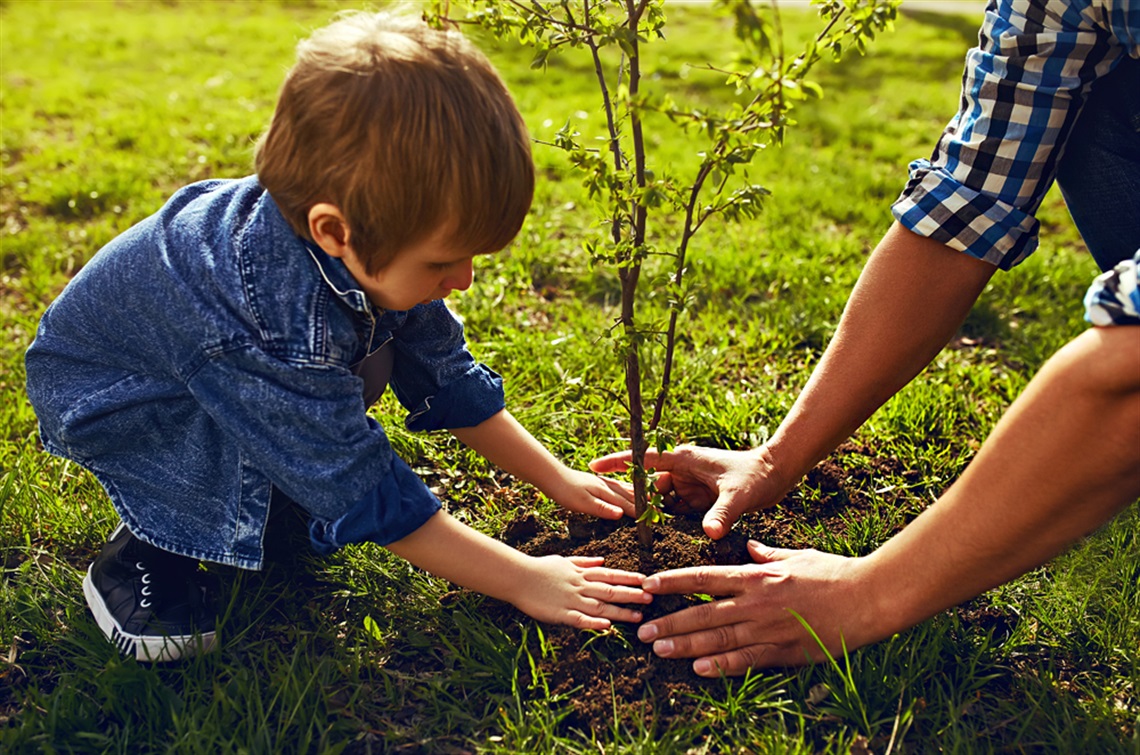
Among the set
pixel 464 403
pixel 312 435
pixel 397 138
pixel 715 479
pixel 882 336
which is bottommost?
pixel 715 479

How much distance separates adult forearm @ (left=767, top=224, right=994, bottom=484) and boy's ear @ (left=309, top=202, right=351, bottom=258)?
1.17m

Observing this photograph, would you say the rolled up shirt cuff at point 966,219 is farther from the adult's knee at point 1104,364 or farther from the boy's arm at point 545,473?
the boy's arm at point 545,473

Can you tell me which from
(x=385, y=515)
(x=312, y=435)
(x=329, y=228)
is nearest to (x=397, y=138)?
(x=329, y=228)

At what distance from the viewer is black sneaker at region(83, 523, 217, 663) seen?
2029mm

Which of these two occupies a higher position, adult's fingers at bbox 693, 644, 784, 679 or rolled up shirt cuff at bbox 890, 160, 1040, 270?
rolled up shirt cuff at bbox 890, 160, 1040, 270

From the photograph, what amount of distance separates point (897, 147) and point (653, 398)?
388 centimetres

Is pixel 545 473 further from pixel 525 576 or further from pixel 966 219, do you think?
pixel 966 219

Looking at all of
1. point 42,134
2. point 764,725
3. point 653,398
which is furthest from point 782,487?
point 42,134

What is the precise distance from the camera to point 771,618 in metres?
1.97

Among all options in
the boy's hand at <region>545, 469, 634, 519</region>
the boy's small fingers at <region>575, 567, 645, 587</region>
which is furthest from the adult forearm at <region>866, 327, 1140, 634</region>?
the boy's hand at <region>545, 469, 634, 519</region>

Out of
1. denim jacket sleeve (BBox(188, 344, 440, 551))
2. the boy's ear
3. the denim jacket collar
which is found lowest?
denim jacket sleeve (BBox(188, 344, 440, 551))

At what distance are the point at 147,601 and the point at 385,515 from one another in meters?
0.63

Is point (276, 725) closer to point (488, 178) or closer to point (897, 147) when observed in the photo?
point (488, 178)

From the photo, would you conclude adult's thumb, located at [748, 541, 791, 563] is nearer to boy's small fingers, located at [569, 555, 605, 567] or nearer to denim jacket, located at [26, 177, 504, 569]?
boy's small fingers, located at [569, 555, 605, 567]
